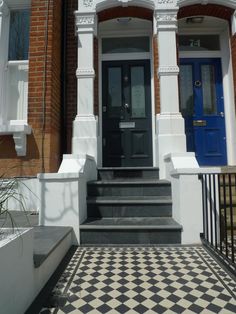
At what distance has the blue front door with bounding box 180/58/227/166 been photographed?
505 centimetres

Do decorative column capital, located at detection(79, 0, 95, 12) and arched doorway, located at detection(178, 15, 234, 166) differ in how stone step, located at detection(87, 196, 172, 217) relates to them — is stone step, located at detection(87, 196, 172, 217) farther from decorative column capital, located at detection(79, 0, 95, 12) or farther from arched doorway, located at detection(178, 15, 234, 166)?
decorative column capital, located at detection(79, 0, 95, 12)

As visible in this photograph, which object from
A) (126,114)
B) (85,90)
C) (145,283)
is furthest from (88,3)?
(145,283)

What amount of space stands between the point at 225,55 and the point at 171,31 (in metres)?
1.36

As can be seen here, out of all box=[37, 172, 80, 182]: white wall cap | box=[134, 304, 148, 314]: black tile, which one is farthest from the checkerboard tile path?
box=[37, 172, 80, 182]: white wall cap

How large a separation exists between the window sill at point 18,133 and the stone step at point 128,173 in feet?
3.92

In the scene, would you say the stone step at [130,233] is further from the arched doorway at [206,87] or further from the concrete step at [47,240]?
the arched doorway at [206,87]

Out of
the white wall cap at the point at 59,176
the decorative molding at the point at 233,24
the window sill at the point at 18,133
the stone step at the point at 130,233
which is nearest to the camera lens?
the stone step at the point at 130,233

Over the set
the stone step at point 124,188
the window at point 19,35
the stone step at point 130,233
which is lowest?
the stone step at point 130,233

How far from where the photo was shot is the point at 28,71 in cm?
421

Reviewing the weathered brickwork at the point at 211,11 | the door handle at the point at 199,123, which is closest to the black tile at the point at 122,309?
the door handle at the point at 199,123

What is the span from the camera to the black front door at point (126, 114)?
16.2ft

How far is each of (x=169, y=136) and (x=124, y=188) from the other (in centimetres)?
114

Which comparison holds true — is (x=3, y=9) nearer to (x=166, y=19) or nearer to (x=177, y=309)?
(x=166, y=19)

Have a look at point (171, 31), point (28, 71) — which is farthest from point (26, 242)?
point (171, 31)
